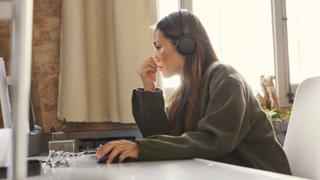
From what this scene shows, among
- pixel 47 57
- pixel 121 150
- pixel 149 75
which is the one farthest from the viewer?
pixel 47 57

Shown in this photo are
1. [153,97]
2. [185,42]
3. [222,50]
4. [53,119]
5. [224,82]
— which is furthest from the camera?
[222,50]

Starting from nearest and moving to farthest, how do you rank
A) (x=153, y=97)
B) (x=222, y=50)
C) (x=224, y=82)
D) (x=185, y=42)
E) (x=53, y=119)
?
(x=224, y=82)
(x=185, y=42)
(x=153, y=97)
(x=53, y=119)
(x=222, y=50)

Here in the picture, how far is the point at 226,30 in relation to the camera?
2.30m

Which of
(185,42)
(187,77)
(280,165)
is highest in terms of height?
(185,42)

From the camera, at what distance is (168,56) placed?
129 centimetres

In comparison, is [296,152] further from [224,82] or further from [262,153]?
[224,82]

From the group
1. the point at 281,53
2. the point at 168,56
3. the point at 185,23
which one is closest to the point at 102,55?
the point at 168,56

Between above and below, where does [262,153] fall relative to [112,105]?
below

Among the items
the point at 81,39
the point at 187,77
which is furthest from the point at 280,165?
the point at 81,39

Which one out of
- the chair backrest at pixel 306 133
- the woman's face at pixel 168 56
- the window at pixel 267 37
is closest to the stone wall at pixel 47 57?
the woman's face at pixel 168 56

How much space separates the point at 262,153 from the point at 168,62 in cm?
55

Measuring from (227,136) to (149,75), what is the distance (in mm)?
640

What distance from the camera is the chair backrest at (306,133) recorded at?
840mm

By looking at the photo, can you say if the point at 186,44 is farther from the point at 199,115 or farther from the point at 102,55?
the point at 102,55
